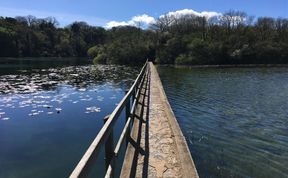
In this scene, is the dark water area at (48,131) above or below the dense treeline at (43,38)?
below

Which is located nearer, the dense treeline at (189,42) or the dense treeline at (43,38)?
the dense treeline at (189,42)

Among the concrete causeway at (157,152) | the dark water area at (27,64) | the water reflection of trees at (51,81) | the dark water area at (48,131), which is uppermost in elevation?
the dark water area at (27,64)

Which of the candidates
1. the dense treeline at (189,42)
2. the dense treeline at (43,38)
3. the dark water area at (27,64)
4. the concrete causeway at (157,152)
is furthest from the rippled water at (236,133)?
the dense treeline at (43,38)

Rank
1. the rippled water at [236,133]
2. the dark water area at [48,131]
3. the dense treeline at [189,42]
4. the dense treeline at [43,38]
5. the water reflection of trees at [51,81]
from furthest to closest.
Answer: the dense treeline at [43,38] → the dense treeline at [189,42] → the water reflection of trees at [51,81] → the dark water area at [48,131] → the rippled water at [236,133]

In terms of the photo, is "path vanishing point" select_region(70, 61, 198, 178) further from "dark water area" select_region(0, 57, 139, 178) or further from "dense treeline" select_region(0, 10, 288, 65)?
"dense treeline" select_region(0, 10, 288, 65)

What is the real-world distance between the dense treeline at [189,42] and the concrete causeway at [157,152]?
56436 millimetres

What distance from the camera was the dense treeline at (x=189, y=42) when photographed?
6775 centimetres

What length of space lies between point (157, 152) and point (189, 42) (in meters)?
66.3

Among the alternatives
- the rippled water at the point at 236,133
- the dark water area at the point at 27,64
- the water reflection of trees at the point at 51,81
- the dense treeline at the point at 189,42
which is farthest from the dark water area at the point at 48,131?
the dense treeline at the point at 189,42

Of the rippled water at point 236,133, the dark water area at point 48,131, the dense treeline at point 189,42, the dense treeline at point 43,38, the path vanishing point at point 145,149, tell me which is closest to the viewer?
the path vanishing point at point 145,149

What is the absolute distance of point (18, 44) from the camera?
10775cm

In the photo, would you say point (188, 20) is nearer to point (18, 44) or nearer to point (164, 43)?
point (164, 43)

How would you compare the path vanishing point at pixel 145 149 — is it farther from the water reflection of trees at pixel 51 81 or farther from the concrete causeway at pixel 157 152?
the water reflection of trees at pixel 51 81

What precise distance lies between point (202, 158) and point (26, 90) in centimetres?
1730
